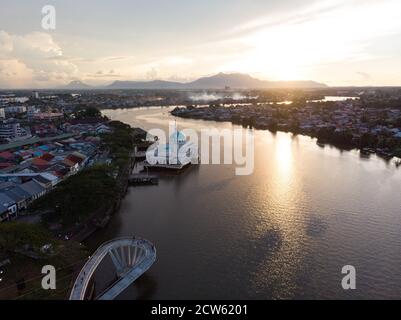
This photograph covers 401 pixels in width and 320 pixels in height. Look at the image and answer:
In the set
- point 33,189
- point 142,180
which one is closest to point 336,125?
point 142,180

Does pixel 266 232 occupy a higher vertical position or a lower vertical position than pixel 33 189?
lower

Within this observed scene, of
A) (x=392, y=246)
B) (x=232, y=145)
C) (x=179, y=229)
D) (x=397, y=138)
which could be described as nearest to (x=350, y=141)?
(x=397, y=138)

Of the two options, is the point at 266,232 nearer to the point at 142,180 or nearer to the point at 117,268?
the point at 117,268

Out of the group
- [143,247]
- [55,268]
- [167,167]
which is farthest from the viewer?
[167,167]

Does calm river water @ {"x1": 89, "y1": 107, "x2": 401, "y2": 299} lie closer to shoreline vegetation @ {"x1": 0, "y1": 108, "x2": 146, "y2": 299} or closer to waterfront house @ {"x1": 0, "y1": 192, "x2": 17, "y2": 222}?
shoreline vegetation @ {"x1": 0, "y1": 108, "x2": 146, "y2": 299}

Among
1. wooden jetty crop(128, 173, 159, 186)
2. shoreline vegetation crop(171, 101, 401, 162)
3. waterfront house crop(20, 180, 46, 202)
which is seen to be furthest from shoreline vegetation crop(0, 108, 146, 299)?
shoreline vegetation crop(171, 101, 401, 162)

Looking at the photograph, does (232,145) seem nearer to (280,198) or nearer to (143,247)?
(280,198)

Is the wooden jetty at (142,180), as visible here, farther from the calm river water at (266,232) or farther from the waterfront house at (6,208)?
the waterfront house at (6,208)
